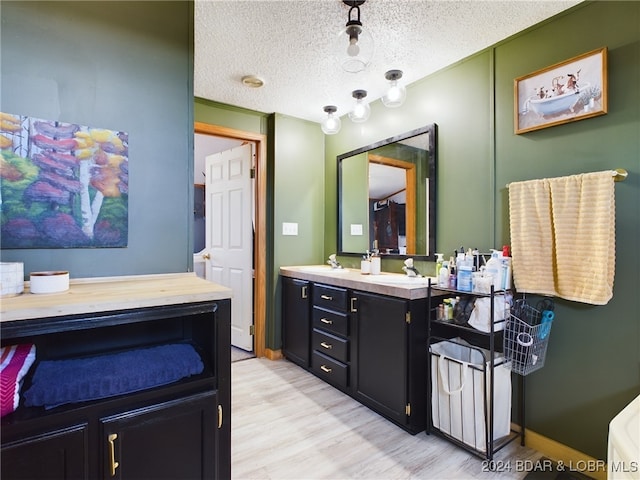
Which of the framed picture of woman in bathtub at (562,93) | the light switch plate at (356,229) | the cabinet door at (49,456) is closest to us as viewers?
the cabinet door at (49,456)

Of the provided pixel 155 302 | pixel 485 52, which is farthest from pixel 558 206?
pixel 155 302

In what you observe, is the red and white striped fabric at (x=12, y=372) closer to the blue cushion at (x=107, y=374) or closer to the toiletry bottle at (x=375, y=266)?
the blue cushion at (x=107, y=374)

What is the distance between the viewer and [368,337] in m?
2.25

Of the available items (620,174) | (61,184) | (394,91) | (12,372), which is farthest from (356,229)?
(12,372)

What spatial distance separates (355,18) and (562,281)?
5.73 ft

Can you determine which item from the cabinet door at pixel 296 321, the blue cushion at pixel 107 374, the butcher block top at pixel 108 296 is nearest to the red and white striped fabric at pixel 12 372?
the blue cushion at pixel 107 374

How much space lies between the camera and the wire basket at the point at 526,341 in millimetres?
1715

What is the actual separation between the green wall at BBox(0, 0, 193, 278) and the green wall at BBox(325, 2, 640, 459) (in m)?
1.71

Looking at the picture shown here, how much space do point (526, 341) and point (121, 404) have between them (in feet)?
5.99

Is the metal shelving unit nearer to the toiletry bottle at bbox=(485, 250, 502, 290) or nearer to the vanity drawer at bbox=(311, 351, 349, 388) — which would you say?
the toiletry bottle at bbox=(485, 250, 502, 290)

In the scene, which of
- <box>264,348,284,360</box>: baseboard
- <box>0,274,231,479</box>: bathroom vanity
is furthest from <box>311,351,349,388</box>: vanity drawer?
<box>0,274,231,479</box>: bathroom vanity

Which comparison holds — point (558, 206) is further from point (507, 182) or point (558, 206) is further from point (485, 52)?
point (485, 52)

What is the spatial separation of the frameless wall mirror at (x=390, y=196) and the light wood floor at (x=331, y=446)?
120 centimetres

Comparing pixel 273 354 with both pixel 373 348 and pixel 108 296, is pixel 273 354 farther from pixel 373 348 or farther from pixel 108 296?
pixel 108 296
